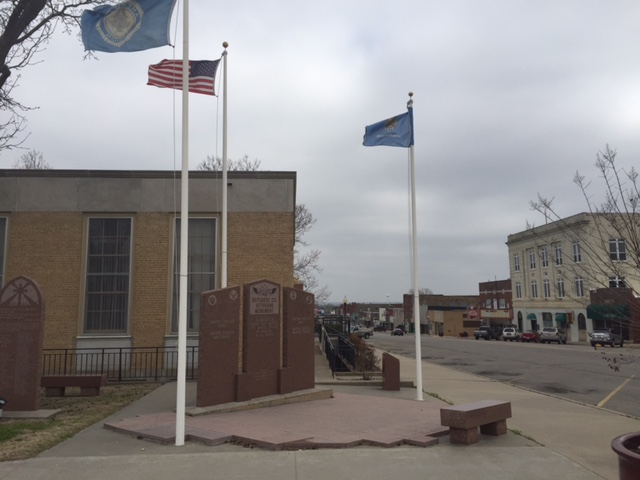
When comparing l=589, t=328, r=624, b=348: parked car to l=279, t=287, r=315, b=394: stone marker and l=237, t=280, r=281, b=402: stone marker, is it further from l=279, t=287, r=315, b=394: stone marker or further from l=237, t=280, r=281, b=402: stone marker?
l=237, t=280, r=281, b=402: stone marker

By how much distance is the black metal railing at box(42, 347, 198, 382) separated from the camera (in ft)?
56.1

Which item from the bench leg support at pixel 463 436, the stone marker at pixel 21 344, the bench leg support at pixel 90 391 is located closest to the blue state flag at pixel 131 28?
the stone marker at pixel 21 344

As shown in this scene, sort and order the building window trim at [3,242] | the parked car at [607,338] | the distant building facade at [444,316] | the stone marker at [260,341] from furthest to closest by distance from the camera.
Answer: the distant building facade at [444,316]
the parked car at [607,338]
the building window trim at [3,242]
the stone marker at [260,341]

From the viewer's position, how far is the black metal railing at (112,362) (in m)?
17.1

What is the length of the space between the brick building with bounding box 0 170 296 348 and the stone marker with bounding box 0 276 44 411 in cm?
694

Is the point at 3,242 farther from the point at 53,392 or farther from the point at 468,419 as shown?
the point at 468,419

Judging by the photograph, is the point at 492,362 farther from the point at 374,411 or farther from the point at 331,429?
the point at 331,429

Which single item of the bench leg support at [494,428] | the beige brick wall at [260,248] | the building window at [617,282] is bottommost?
the bench leg support at [494,428]

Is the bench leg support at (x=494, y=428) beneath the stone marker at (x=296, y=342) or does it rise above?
beneath

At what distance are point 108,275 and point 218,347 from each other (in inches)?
360

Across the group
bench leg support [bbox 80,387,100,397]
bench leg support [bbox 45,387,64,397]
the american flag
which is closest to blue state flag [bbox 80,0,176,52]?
the american flag

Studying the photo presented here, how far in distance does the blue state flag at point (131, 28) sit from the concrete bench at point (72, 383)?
7923mm

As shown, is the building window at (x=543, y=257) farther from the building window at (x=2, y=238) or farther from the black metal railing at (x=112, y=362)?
the building window at (x=2, y=238)

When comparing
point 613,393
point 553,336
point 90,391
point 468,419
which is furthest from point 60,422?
point 553,336
